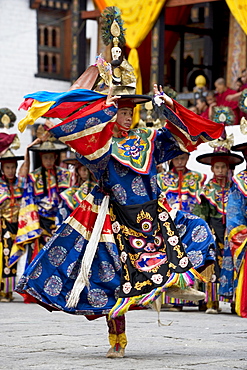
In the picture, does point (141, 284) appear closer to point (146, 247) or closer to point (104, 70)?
point (146, 247)

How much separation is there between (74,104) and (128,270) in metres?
1.07

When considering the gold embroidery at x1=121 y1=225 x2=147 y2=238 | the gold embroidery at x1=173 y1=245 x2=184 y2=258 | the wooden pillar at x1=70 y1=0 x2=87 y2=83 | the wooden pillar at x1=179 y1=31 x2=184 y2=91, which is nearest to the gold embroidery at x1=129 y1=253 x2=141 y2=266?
the gold embroidery at x1=121 y1=225 x2=147 y2=238

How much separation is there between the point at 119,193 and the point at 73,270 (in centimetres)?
56

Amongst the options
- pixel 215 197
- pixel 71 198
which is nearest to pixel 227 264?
pixel 215 197

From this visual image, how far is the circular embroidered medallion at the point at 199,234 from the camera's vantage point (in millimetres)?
6309

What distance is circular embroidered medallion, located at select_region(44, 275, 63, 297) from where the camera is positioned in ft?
20.1

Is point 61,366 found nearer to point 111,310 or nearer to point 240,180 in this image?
point 111,310

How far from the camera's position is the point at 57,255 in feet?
20.4

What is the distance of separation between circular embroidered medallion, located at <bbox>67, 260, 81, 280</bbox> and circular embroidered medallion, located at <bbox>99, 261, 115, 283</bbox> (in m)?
0.15

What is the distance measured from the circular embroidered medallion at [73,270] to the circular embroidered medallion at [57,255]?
0.24ft

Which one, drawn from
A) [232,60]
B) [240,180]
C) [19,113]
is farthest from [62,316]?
[19,113]

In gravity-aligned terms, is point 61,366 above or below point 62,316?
above

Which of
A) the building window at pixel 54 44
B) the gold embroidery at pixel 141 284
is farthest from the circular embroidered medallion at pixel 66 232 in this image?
the building window at pixel 54 44

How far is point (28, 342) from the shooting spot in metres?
6.58
